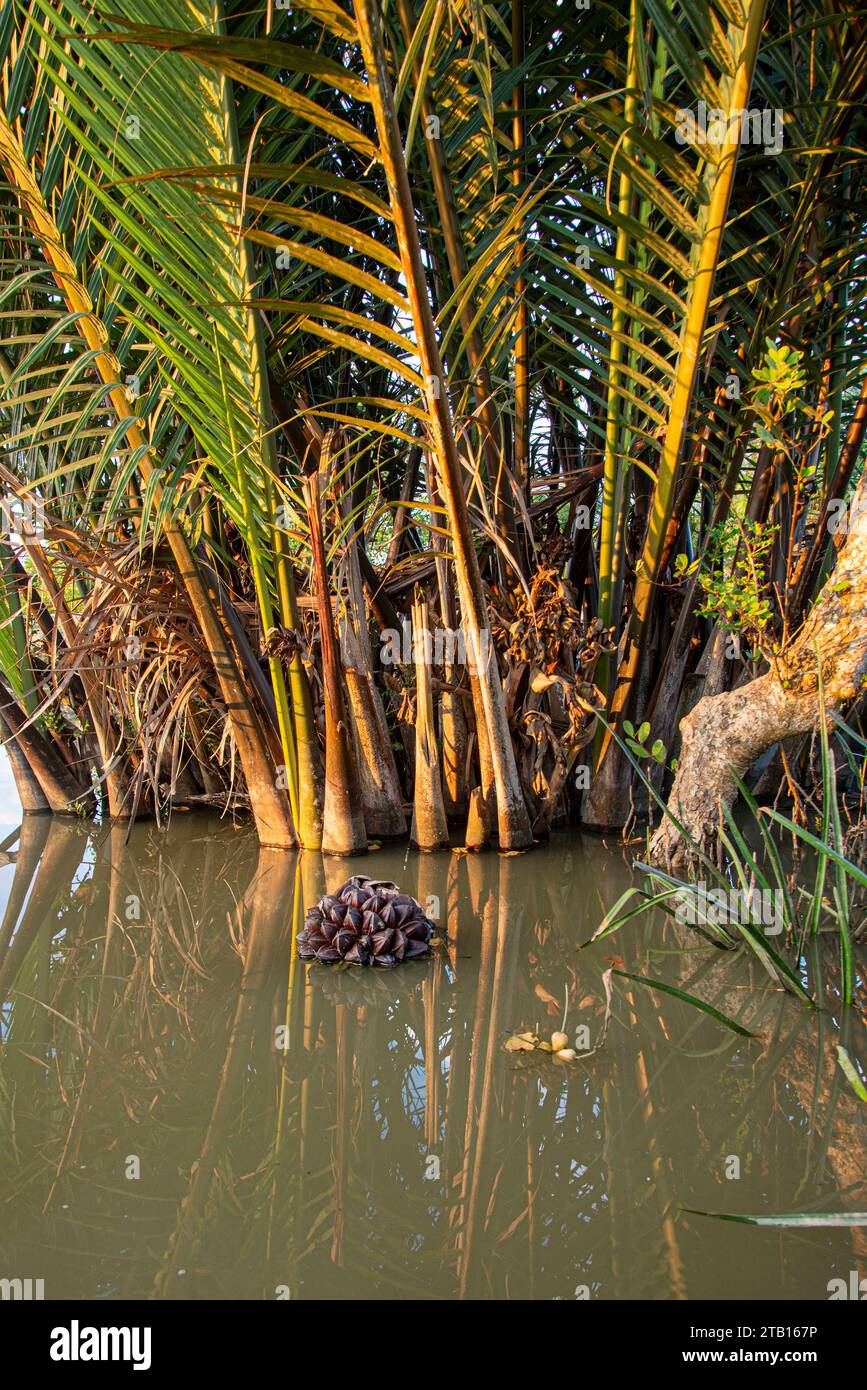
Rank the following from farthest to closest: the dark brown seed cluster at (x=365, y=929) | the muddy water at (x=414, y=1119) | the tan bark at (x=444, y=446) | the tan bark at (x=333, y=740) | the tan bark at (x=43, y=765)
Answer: the tan bark at (x=43, y=765), the tan bark at (x=333, y=740), the dark brown seed cluster at (x=365, y=929), the tan bark at (x=444, y=446), the muddy water at (x=414, y=1119)

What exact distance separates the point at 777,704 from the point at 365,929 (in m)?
1.03

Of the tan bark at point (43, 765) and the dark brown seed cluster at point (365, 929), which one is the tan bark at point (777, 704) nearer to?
the dark brown seed cluster at point (365, 929)

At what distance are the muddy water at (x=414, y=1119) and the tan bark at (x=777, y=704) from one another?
1.08ft

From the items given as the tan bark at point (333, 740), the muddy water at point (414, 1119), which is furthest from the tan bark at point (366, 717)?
the muddy water at point (414, 1119)

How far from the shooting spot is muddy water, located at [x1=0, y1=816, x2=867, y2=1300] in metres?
1.11

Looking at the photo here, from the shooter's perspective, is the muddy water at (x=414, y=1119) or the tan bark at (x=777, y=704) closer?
the muddy water at (x=414, y=1119)

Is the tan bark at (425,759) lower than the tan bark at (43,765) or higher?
higher

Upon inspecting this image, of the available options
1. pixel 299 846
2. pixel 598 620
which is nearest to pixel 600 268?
pixel 598 620

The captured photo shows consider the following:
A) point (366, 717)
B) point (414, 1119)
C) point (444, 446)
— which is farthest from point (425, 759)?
point (414, 1119)

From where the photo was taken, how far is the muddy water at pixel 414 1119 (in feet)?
3.65

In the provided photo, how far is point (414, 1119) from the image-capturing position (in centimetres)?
144

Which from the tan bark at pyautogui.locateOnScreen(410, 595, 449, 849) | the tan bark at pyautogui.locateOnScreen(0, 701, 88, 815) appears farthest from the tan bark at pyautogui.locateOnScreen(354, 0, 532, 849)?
the tan bark at pyautogui.locateOnScreen(0, 701, 88, 815)

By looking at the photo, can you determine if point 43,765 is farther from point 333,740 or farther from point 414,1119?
point 414,1119

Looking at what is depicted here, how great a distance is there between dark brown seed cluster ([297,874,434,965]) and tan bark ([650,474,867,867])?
0.72 metres
